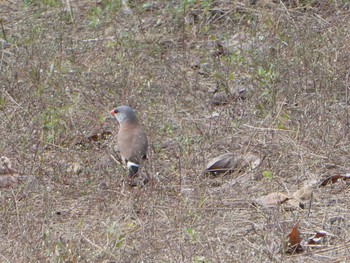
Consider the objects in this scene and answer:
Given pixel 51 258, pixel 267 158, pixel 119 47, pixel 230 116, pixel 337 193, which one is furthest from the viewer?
pixel 119 47

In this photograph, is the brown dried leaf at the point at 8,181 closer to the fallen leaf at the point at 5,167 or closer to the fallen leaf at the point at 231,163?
the fallen leaf at the point at 5,167

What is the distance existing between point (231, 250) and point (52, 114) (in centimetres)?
260

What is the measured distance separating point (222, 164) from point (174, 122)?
1.06 metres

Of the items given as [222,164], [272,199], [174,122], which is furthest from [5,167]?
[272,199]

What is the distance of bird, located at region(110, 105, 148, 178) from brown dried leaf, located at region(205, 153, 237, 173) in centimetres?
44

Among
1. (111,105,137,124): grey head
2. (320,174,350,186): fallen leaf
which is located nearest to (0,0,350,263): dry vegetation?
(320,174,350,186): fallen leaf

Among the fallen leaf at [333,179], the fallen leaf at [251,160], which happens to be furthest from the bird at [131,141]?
the fallen leaf at [333,179]

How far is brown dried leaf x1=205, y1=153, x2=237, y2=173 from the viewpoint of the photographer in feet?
19.1

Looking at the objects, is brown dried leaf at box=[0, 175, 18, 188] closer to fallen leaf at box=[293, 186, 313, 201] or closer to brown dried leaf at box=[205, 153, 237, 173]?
A: brown dried leaf at box=[205, 153, 237, 173]

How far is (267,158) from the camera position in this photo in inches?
234

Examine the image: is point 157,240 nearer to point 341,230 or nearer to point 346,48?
point 341,230

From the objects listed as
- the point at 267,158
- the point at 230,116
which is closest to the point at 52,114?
the point at 230,116

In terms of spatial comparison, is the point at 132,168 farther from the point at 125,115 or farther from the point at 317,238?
the point at 317,238

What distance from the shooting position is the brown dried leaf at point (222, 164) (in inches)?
230
